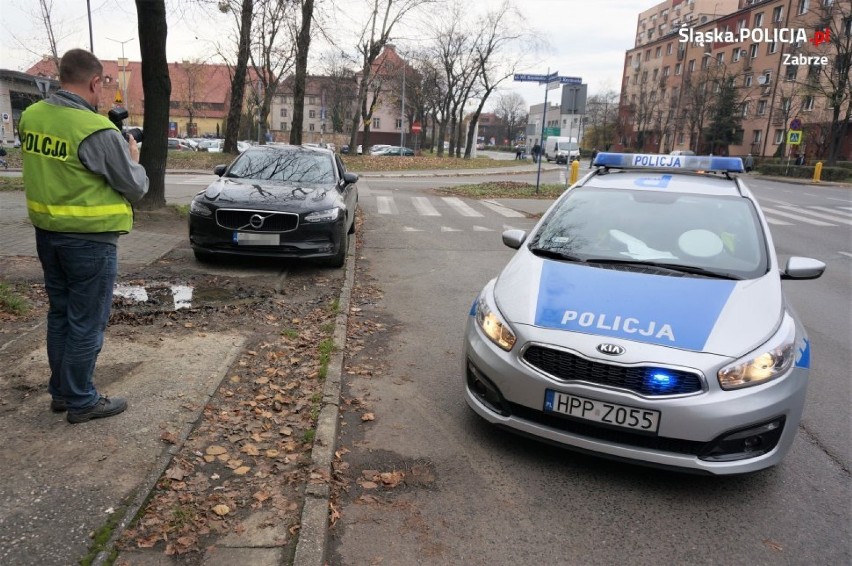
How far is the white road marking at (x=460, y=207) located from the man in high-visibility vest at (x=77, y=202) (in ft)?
40.2

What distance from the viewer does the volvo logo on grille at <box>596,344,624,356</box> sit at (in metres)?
3.26

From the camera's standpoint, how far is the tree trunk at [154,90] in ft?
34.4

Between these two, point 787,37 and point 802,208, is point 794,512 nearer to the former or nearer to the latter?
point 802,208

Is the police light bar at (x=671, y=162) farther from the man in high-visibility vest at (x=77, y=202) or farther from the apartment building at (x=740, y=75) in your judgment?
the apartment building at (x=740, y=75)

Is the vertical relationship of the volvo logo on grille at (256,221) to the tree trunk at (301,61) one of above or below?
below

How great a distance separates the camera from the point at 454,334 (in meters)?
6.17

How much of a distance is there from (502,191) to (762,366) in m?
19.0

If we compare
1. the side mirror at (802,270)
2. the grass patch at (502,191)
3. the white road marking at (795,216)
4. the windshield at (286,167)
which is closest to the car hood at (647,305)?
the side mirror at (802,270)

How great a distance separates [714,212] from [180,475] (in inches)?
161

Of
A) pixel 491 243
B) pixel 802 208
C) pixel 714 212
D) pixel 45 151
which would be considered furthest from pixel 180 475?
pixel 802 208

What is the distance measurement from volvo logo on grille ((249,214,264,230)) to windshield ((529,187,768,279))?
13.0 feet

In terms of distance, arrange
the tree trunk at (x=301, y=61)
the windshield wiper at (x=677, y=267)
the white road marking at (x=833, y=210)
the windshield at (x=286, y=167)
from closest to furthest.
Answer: the windshield wiper at (x=677, y=267)
the windshield at (x=286, y=167)
the white road marking at (x=833, y=210)
the tree trunk at (x=301, y=61)

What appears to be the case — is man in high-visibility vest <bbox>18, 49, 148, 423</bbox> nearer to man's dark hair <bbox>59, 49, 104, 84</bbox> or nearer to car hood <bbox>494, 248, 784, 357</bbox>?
man's dark hair <bbox>59, 49, 104, 84</bbox>

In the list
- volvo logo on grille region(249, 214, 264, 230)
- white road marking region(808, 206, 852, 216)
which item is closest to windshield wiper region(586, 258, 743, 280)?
volvo logo on grille region(249, 214, 264, 230)
